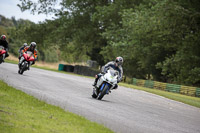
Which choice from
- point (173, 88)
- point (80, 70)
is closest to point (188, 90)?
point (173, 88)

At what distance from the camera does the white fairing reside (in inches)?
531

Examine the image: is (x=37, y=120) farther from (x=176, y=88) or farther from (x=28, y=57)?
(x=176, y=88)

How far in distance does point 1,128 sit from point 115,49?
37.4 metres

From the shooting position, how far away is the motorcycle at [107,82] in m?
13.5

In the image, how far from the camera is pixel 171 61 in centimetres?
3759

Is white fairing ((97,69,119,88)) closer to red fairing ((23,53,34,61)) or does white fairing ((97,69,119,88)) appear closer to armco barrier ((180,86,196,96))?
red fairing ((23,53,34,61))

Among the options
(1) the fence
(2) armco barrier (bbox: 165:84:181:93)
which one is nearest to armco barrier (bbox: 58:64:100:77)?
(1) the fence

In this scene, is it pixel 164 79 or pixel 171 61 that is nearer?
pixel 171 61

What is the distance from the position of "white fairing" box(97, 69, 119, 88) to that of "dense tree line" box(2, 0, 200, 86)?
17930mm

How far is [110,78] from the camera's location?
13.5 meters

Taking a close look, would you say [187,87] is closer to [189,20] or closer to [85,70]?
[189,20]

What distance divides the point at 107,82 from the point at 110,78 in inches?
7.4

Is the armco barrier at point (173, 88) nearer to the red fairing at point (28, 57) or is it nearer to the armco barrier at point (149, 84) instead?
the armco barrier at point (149, 84)

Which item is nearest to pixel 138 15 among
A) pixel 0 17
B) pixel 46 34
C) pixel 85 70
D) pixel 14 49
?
pixel 85 70
